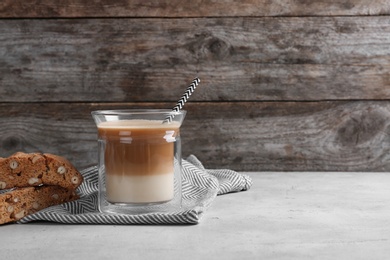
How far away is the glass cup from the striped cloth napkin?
0.11ft

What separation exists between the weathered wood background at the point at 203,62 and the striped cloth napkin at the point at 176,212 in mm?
405

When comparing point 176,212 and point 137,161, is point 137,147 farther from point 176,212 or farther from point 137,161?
point 176,212

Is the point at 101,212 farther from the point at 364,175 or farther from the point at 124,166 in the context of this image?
the point at 364,175

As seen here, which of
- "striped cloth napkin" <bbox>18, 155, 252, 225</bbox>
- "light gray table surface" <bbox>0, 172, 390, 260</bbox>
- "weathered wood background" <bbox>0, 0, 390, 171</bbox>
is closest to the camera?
"light gray table surface" <bbox>0, 172, 390, 260</bbox>

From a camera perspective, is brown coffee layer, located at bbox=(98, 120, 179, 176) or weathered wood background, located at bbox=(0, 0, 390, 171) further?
weathered wood background, located at bbox=(0, 0, 390, 171)

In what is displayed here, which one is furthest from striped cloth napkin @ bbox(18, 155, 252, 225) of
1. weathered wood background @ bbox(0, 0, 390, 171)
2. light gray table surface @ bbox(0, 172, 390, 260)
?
weathered wood background @ bbox(0, 0, 390, 171)

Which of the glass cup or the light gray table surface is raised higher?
the glass cup

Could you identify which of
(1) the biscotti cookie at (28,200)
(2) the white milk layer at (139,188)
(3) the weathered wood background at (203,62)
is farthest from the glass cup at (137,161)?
(3) the weathered wood background at (203,62)

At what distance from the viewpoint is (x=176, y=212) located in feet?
4.05

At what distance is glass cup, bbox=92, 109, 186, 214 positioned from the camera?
1.24 meters

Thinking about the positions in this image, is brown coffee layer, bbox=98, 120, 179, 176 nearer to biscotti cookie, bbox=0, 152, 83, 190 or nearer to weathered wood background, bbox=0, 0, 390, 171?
biscotti cookie, bbox=0, 152, 83, 190

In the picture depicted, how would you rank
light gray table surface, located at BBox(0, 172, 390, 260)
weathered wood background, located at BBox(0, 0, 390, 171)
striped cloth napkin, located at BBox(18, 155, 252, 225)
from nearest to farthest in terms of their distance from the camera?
light gray table surface, located at BBox(0, 172, 390, 260)
striped cloth napkin, located at BBox(18, 155, 252, 225)
weathered wood background, located at BBox(0, 0, 390, 171)

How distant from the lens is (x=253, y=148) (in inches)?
81.1

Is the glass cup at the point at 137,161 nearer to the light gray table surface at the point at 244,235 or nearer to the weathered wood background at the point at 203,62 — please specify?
the light gray table surface at the point at 244,235
